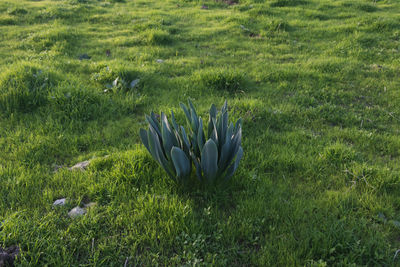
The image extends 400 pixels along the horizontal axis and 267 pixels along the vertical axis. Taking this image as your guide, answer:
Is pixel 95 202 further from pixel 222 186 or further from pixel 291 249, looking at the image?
pixel 291 249

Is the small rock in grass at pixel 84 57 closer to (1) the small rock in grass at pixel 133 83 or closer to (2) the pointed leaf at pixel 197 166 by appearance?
(1) the small rock in grass at pixel 133 83

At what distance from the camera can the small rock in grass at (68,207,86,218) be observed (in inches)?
98.7

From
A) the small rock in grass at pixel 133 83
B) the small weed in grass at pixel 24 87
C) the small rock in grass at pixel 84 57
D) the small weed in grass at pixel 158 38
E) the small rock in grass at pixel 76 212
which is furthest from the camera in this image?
the small weed in grass at pixel 158 38

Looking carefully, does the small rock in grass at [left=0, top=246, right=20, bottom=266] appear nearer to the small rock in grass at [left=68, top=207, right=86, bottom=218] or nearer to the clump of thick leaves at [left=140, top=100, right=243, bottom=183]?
the small rock in grass at [left=68, top=207, right=86, bottom=218]

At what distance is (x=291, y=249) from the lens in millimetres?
2186

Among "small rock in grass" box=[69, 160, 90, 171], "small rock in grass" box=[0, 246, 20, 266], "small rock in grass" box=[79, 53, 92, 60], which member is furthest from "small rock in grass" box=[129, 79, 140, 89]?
"small rock in grass" box=[0, 246, 20, 266]

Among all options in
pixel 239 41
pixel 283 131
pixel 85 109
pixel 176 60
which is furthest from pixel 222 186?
pixel 239 41

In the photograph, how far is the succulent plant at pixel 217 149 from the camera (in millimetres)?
2510

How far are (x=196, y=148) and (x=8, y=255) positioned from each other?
1682mm

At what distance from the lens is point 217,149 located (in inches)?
98.7

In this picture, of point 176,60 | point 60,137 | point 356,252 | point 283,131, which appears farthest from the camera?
point 176,60

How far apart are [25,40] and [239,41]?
590 centimetres

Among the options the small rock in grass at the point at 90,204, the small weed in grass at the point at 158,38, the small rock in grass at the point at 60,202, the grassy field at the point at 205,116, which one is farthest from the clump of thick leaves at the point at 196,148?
the small weed in grass at the point at 158,38

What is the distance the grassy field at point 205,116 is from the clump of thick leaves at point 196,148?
0.76 ft
